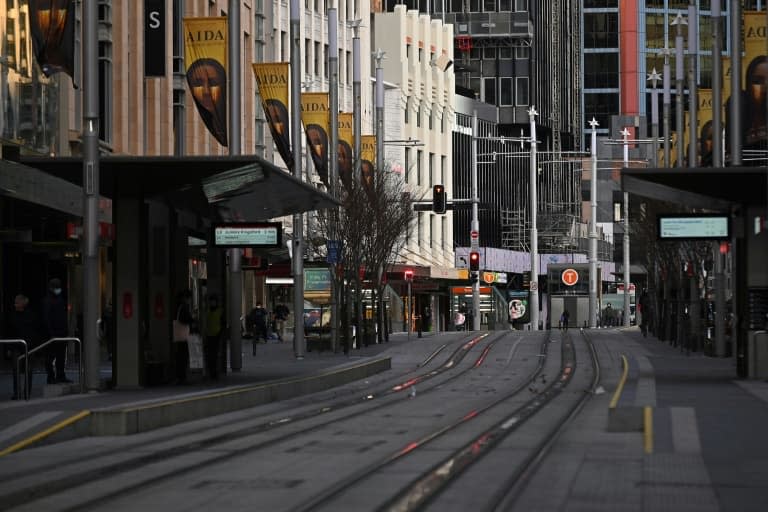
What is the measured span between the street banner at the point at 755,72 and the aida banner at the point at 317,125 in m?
12.4

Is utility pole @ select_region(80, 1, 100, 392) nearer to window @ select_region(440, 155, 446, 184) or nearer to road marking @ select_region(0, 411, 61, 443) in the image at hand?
road marking @ select_region(0, 411, 61, 443)

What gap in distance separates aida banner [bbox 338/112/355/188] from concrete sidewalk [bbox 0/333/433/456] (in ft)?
49.9

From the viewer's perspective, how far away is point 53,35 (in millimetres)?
28812

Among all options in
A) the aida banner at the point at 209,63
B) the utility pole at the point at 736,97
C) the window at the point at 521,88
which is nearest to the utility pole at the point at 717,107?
the utility pole at the point at 736,97

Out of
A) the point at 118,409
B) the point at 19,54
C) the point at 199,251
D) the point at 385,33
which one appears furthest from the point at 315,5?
the point at 118,409

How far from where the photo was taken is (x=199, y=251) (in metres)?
48.9

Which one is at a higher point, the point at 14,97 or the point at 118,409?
the point at 14,97

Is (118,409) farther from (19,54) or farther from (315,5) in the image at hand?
(315,5)

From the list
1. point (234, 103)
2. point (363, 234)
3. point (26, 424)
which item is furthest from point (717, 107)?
point (26, 424)

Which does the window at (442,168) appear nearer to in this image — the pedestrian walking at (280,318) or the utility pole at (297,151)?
the pedestrian walking at (280,318)

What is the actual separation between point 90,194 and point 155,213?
298cm

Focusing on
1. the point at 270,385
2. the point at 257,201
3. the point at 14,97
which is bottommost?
the point at 270,385

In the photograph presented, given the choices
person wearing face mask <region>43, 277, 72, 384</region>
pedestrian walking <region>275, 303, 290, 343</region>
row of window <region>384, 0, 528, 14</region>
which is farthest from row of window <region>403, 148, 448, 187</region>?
person wearing face mask <region>43, 277, 72, 384</region>

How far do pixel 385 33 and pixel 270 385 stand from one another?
78145mm
